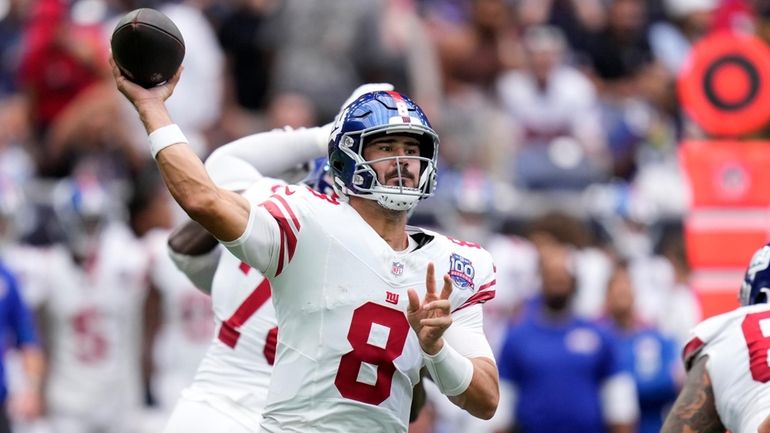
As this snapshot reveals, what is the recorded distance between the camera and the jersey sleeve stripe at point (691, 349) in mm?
5547

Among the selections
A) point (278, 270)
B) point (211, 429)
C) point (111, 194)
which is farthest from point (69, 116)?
point (278, 270)

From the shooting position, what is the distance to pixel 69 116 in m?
12.0

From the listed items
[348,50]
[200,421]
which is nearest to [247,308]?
[200,421]

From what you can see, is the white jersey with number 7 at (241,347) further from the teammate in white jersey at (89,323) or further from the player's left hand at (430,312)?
→ the teammate in white jersey at (89,323)

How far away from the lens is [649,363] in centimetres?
1020

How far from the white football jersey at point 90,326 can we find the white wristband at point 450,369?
23.0 feet

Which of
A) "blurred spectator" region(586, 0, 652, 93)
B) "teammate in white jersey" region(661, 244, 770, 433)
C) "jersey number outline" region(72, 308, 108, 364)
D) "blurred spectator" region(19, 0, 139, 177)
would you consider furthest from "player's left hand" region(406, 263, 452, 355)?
"blurred spectator" region(586, 0, 652, 93)

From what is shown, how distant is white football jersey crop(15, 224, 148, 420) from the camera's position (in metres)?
11.6

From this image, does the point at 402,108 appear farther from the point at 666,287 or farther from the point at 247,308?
the point at 666,287

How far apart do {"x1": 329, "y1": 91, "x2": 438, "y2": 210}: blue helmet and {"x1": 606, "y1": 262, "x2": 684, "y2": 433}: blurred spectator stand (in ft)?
17.5

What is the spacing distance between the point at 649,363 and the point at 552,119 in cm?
353

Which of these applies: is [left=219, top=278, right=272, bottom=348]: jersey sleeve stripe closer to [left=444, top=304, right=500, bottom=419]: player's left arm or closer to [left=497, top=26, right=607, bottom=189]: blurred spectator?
[left=444, top=304, right=500, bottom=419]: player's left arm

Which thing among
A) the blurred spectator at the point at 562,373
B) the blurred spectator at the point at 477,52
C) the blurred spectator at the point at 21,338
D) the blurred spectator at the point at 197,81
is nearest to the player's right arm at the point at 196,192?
the blurred spectator at the point at 21,338

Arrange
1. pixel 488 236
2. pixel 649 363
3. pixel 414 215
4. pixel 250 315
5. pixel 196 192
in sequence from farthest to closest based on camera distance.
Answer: pixel 488 236 < pixel 414 215 < pixel 649 363 < pixel 250 315 < pixel 196 192
